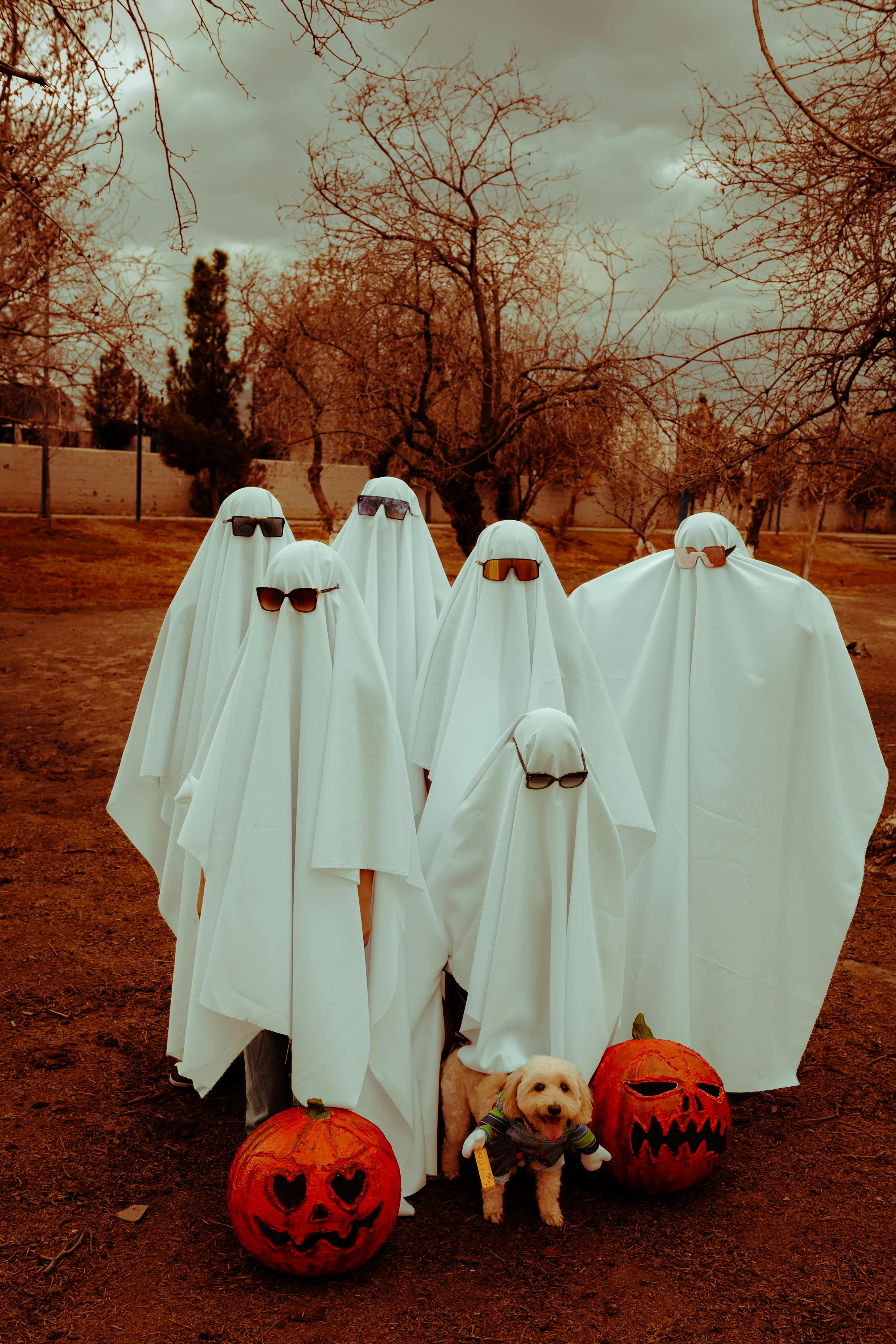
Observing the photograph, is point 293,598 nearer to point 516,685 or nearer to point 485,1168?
point 516,685

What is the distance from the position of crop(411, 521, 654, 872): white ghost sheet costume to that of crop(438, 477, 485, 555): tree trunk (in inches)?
276

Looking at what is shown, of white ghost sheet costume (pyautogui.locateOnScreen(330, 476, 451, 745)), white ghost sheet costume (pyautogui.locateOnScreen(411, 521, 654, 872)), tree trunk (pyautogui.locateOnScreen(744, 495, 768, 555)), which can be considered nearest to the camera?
white ghost sheet costume (pyautogui.locateOnScreen(411, 521, 654, 872))

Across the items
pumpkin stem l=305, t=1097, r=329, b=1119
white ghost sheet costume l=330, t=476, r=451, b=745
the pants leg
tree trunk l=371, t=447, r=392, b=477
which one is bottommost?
the pants leg

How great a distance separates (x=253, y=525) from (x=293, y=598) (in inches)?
63.6

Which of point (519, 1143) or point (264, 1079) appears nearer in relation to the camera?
point (519, 1143)

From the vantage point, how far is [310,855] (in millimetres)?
3416

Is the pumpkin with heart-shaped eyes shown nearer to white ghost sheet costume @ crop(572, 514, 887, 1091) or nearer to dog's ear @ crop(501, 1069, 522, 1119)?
dog's ear @ crop(501, 1069, 522, 1119)

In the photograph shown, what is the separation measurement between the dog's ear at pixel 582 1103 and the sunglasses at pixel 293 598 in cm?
176

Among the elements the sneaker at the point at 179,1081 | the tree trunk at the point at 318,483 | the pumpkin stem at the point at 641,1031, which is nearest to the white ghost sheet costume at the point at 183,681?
the sneaker at the point at 179,1081

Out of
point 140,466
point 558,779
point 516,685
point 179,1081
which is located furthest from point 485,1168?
point 140,466

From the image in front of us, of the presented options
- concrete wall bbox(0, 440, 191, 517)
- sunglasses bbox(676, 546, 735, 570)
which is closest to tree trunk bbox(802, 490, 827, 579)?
sunglasses bbox(676, 546, 735, 570)

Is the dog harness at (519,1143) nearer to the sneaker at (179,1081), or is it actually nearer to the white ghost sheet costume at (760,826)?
the white ghost sheet costume at (760,826)

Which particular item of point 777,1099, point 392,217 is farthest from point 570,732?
point 392,217

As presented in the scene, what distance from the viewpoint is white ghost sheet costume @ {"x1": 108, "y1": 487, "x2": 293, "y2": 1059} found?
15.4ft
